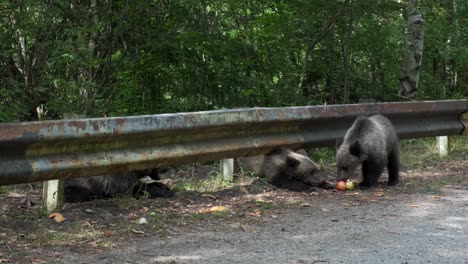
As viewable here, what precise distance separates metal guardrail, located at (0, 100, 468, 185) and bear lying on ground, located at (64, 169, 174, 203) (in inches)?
16.4

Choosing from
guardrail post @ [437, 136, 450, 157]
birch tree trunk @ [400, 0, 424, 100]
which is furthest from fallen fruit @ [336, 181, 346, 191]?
birch tree trunk @ [400, 0, 424, 100]

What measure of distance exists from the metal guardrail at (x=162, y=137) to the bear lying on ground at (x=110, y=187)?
417mm

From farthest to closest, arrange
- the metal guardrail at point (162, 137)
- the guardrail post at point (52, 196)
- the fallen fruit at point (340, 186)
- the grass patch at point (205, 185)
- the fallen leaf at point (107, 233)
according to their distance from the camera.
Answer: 1. the fallen fruit at point (340, 186)
2. the grass patch at point (205, 185)
3. the guardrail post at point (52, 196)
4. the metal guardrail at point (162, 137)
5. the fallen leaf at point (107, 233)

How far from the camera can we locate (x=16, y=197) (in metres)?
5.68

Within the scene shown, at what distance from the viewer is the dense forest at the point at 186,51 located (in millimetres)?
7641

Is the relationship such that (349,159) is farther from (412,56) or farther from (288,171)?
(412,56)

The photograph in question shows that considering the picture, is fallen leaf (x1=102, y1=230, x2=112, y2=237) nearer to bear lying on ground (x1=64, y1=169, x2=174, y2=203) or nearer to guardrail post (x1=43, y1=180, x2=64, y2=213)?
guardrail post (x1=43, y1=180, x2=64, y2=213)

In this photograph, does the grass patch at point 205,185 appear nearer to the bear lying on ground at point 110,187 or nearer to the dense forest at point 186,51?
the bear lying on ground at point 110,187

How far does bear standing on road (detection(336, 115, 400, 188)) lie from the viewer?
665 cm

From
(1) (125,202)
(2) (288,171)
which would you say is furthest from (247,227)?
(2) (288,171)

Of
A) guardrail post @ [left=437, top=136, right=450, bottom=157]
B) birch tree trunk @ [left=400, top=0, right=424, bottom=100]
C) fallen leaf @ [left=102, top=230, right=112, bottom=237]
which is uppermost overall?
birch tree trunk @ [left=400, top=0, right=424, bottom=100]

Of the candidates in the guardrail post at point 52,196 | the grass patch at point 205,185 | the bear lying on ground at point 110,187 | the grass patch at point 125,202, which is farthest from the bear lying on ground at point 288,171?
the guardrail post at point 52,196

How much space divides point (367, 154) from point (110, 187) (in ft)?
8.73

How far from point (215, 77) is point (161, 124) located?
4.22m
